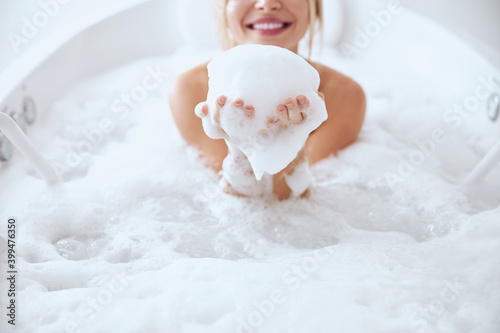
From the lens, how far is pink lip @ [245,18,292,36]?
4.46 ft

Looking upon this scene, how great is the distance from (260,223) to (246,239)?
0.06 metres

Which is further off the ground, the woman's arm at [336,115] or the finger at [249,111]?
the finger at [249,111]

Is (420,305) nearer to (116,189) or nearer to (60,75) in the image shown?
(116,189)

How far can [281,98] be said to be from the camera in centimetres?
104

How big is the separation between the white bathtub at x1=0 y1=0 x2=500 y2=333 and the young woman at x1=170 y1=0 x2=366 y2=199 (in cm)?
6

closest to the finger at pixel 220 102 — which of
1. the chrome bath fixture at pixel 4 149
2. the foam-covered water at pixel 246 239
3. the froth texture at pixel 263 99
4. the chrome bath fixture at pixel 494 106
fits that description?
the froth texture at pixel 263 99

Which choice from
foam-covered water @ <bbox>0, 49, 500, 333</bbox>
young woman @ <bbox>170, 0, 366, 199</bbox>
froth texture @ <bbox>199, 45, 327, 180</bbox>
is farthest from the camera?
young woman @ <bbox>170, 0, 366, 199</bbox>

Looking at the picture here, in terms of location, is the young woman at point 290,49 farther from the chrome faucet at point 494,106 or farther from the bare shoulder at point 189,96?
the chrome faucet at point 494,106

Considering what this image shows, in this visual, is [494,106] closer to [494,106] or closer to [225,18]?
[494,106]

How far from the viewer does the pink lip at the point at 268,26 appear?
136cm

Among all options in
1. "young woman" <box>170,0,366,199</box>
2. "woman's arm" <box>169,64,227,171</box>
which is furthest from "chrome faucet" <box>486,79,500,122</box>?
"woman's arm" <box>169,64,227,171</box>

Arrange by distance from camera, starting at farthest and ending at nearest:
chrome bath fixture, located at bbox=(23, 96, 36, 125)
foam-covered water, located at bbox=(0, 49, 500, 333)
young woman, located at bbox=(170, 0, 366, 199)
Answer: chrome bath fixture, located at bbox=(23, 96, 36, 125)
young woman, located at bbox=(170, 0, 366, 199)
foam-covered water, located at bbox=(0, 49, 500, 333)

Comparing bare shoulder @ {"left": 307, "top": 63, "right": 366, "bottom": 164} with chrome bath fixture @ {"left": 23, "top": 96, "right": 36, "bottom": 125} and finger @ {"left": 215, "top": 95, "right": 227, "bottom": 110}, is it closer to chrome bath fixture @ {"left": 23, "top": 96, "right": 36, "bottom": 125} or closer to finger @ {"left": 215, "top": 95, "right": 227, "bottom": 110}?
finger @ {"left": 215, "top": 95, "right": 227, "bottom": 110}

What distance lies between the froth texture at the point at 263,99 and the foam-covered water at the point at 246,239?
22cm
